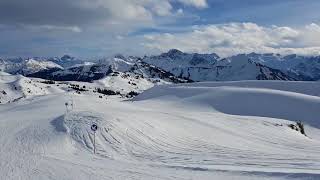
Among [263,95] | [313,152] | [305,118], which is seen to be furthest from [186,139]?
[263,95]

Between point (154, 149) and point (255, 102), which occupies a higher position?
point (255, 102)

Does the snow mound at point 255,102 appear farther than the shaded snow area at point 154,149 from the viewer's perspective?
Yes

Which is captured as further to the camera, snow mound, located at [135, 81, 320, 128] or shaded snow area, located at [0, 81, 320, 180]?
snow mound, located at [135, 81, 320, 128]

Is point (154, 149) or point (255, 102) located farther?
point (255, 102)

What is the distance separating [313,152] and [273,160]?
9441 mm

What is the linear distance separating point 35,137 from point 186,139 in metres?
14.2

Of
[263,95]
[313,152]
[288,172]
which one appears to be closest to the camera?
[288,172]

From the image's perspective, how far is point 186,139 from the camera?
140 feet

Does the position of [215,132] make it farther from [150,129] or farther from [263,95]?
[263,95]

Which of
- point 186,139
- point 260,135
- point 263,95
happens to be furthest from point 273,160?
point 263,95

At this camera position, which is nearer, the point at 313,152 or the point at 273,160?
the point at 273,160

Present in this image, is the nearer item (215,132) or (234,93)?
(215,132)

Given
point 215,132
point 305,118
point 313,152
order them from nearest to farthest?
point 313,152
point 215,132
point 305,118

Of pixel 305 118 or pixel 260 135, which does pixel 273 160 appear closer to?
pixel 260 135
